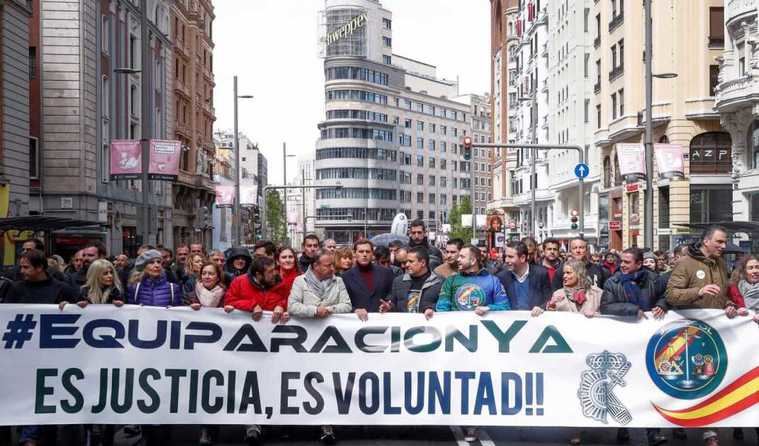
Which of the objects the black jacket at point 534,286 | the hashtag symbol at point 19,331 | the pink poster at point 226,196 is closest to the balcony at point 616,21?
the pink poster at point 226,196

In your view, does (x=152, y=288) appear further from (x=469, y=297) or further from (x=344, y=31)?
(x=344, y=31)

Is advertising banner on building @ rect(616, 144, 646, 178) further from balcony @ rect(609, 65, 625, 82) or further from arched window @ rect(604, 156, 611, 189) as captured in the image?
arched window @ rect(604, 156, 611, 189)

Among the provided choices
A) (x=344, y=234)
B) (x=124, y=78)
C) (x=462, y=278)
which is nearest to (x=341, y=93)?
(x=344, y=234)

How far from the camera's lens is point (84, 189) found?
123 feet

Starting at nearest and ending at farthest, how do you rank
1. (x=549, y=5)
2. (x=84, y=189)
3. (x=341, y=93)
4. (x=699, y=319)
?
(x=699, y=319) < (x=84, y=189) < (x=549, y=5) < (x=341, y=93)

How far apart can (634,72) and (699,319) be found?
1478 inches

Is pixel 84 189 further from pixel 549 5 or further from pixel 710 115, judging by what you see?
pixel 549 5

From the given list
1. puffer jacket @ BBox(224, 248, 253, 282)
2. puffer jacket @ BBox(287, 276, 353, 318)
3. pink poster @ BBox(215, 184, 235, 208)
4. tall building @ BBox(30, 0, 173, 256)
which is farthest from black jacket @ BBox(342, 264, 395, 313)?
pink poster @ BBox(215, 184, 235, 208)

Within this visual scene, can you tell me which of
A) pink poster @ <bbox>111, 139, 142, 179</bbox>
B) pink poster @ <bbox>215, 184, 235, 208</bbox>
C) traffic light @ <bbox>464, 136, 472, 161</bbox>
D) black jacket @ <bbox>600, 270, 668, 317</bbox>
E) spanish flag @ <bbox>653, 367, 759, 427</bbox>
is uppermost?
traffic light @ <bbox>464, 136, 472, 161</bbox>

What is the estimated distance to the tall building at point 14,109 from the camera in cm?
2752

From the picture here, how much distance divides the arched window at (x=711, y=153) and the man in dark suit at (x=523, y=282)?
32.6 m

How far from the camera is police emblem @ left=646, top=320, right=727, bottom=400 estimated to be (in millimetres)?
8742

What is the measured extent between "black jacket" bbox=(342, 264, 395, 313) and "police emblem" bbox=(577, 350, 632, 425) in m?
2.21

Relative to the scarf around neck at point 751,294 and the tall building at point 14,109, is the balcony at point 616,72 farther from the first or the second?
the scarf around neck at point 751,294
